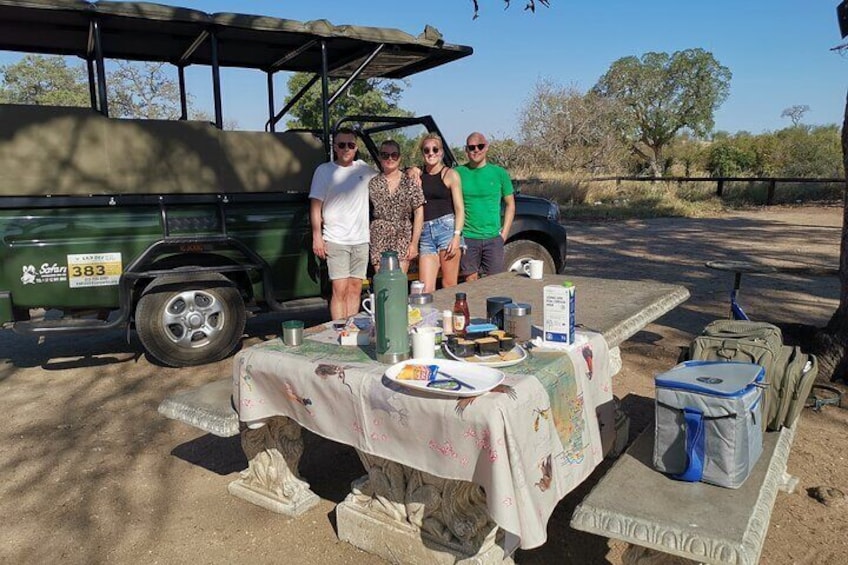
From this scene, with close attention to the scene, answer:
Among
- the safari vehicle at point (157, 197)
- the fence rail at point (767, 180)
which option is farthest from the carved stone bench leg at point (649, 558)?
the fence rail at point (767, 180)

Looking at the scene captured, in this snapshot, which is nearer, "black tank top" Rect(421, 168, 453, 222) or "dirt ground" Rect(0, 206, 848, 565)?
"dirt ground" Rect(0, 206, 848, 565)

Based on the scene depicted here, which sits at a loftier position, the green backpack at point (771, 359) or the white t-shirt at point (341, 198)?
the white t-shirt at point (341, 198)

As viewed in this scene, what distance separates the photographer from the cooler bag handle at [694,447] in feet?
7.78

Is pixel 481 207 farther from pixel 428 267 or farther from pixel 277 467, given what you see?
pixel 277 467

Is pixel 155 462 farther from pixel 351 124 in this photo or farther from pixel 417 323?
pixel 351 124

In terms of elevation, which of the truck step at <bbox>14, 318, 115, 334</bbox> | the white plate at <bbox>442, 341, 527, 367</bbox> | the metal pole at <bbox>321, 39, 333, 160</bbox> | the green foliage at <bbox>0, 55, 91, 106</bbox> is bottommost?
the truck step at <bbox>14, 318, 115, 334</bbox>

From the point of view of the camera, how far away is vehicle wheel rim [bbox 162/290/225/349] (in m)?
5.28

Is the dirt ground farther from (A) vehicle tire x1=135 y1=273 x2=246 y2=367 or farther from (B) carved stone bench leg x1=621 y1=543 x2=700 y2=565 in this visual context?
(B) carved stone bench leg x1=621 y1=543 x2=700 y2=565

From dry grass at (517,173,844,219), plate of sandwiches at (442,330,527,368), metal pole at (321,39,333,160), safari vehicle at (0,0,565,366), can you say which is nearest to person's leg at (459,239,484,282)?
safari vehicle at (0,0,565,366)

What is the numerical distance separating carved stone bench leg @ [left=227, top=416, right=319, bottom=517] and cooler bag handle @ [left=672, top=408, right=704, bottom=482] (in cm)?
176

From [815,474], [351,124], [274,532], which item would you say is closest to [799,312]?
[815,474]

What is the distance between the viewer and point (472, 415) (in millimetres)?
2121

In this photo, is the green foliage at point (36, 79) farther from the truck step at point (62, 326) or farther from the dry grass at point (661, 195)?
the truck step at point (62, 326)

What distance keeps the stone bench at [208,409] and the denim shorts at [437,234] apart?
2.20m
